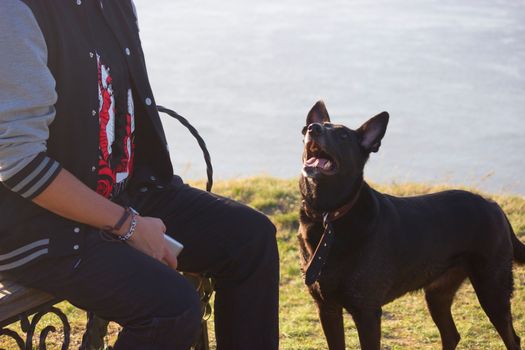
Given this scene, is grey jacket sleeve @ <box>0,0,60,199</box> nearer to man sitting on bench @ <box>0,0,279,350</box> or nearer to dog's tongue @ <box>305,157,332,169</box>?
man sitting on bench @ <box>0,0,279,350</box>

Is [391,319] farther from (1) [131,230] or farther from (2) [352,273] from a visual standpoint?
(1) [131,230]

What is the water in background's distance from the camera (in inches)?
460

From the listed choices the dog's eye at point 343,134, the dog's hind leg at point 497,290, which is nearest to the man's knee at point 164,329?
the dog's eye at point 343,134

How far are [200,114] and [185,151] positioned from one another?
4.15ft

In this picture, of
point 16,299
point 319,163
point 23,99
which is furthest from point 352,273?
point 23,99

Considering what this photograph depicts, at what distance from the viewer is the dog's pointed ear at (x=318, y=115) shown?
369 cm

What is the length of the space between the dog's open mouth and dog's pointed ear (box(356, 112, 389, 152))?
188 millimetres

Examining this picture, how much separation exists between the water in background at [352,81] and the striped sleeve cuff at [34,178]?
692 centimetres

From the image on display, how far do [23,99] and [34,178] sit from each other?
0.24 meters

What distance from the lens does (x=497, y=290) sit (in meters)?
3.68

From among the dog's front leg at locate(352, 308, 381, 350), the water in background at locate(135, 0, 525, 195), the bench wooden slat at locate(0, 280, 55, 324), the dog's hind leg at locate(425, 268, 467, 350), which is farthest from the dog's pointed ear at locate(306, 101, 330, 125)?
the water in background at locate(135, 0, 525, 195)

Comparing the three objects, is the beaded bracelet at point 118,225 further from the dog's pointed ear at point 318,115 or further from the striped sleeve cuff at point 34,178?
the dog's pointed ear at point 318,115

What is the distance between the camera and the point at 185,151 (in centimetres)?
1288

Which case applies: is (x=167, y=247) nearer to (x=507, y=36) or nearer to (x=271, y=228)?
(x=271, y=228)
